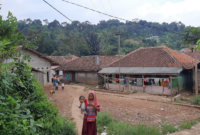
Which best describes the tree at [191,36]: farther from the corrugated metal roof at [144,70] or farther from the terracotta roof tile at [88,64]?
the terracotta roof tile at [88,64]

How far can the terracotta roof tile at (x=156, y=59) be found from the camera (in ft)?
54.1

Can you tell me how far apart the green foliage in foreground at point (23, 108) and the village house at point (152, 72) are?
11919mm

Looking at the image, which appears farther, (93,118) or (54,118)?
(93,118)

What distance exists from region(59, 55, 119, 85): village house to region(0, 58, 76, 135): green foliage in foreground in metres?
17.5

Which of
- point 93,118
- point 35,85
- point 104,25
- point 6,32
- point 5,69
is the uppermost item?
point 104,25

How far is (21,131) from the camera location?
2637 millimetres

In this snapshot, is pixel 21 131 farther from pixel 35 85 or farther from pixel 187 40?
pixel 187 40

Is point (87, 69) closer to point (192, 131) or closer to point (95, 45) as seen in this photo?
point (192, 131)

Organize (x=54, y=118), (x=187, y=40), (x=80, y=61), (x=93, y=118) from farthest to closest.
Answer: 1. (x=80, y=61)
2. (x=187, y=40)
3. (x=93, y=118)
4. (x=54, y=118)

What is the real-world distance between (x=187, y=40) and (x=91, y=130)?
14.0 meters

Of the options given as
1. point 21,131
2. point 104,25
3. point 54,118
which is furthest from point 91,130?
point 104,25

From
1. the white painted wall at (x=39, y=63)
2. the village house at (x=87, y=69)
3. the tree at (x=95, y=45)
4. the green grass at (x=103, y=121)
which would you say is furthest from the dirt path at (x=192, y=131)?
the tree at (x=95, y=45)

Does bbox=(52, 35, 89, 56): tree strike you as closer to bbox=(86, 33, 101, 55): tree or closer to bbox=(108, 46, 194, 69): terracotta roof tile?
bbox=(86, 33, 101, 55): tree

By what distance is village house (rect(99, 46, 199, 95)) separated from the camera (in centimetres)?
1514
